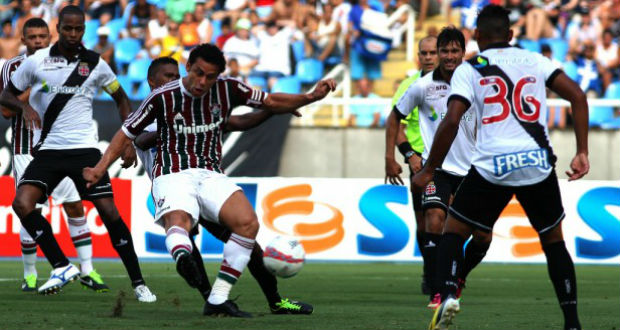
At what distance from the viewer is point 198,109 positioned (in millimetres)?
8086

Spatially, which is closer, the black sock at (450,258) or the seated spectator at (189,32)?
the black sock at (450,258)

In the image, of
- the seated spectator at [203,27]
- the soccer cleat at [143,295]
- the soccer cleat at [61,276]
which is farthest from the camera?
the seated spectator at [203,27]

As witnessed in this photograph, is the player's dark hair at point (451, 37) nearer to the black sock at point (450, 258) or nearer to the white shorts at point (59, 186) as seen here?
the black sock at point (450, 258)

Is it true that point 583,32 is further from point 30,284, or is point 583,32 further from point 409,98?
point 30,284

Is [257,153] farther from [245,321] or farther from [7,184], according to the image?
[245,321]

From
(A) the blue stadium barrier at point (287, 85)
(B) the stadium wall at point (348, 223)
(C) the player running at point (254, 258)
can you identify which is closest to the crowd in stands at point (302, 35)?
(A) the blue stadium barrier at point (287, 85)

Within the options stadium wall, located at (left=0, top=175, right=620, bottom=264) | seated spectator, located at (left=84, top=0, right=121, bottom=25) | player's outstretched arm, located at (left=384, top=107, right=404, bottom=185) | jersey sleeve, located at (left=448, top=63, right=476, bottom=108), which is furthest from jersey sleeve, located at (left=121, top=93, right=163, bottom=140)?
seated spectator, located at (left=84, top=0, right=121, bottom=25)

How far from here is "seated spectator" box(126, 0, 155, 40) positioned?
2136 cm

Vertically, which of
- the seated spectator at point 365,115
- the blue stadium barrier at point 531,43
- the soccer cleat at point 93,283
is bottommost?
the seated spectator at point 365,115

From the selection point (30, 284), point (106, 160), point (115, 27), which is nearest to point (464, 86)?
point (106, 160)

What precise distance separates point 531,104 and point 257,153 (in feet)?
38.6

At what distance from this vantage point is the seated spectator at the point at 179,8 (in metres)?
21.5

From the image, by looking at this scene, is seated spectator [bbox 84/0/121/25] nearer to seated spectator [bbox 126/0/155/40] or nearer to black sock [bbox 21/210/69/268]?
seated spectator [bbox 126/0/155/40]

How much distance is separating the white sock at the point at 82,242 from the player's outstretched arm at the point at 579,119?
18.2 feet
